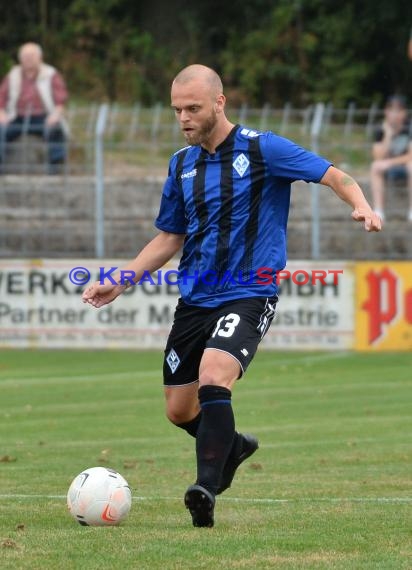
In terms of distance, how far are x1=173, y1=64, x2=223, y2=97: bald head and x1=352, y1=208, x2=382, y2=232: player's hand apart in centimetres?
98

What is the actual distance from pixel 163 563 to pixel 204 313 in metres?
1.81

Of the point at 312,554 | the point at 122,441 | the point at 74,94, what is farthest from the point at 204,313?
the point at 74,94

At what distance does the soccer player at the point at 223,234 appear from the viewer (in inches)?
272

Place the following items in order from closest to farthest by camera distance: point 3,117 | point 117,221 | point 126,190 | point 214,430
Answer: point 214,430 → point 117,221 → point 126,190 → point 3,117

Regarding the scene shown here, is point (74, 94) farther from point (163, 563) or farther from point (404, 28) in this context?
point (163, 563)

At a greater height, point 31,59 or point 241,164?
point 31,59

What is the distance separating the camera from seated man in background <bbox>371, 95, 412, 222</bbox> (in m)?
19.1

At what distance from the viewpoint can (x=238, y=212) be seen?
7.13 meters

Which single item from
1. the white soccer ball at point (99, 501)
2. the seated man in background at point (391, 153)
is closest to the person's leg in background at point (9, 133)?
the seated man in background at point (391, 153)

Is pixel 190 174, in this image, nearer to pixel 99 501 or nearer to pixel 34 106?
pixel 99 501

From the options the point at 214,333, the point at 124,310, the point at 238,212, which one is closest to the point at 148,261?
→ the point at 238,212

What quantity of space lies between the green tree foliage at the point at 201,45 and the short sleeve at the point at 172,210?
19.9m

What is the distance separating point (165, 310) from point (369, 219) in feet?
39.0

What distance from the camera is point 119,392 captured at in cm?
1402
